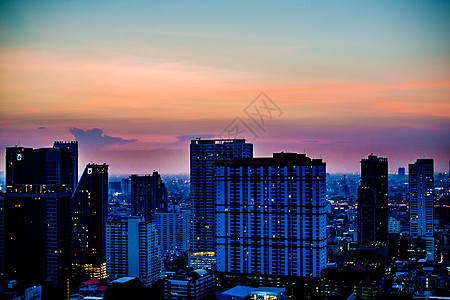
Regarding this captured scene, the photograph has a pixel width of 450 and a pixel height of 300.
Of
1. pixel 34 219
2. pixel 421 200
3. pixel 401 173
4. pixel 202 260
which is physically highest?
pixel 401 173

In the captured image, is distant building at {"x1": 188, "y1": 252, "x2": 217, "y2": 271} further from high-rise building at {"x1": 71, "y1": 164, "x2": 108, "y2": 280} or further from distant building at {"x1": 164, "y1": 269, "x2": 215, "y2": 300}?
distant building at {"x1": 164, "y1": 269, "x2": 215, "y2": 300}

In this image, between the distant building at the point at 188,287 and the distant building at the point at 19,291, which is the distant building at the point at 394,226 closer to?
the distant building at the point at 188,287

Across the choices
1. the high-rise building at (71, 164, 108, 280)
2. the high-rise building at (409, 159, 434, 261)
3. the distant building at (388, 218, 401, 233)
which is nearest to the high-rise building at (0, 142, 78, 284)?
the high-rise building at (71, 164, 108, 280)

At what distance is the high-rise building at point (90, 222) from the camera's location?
1316 centimetres

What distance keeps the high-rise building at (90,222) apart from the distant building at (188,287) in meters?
3.57

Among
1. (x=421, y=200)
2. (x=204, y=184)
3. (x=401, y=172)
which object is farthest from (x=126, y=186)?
(x=421, y=200)

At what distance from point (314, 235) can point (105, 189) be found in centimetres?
554

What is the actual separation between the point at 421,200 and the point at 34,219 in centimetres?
1050

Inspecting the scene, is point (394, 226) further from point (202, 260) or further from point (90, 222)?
point (90, 222)

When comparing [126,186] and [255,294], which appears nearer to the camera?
[255,294]

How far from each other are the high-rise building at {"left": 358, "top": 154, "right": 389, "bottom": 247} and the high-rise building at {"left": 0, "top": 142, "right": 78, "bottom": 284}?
830 cm

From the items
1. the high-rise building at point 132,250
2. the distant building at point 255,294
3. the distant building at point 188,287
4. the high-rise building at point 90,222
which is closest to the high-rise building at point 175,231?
the high-rise building at point 90,222

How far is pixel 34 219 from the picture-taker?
1296 centimetres

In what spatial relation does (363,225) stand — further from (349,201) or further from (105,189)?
(105,189)
